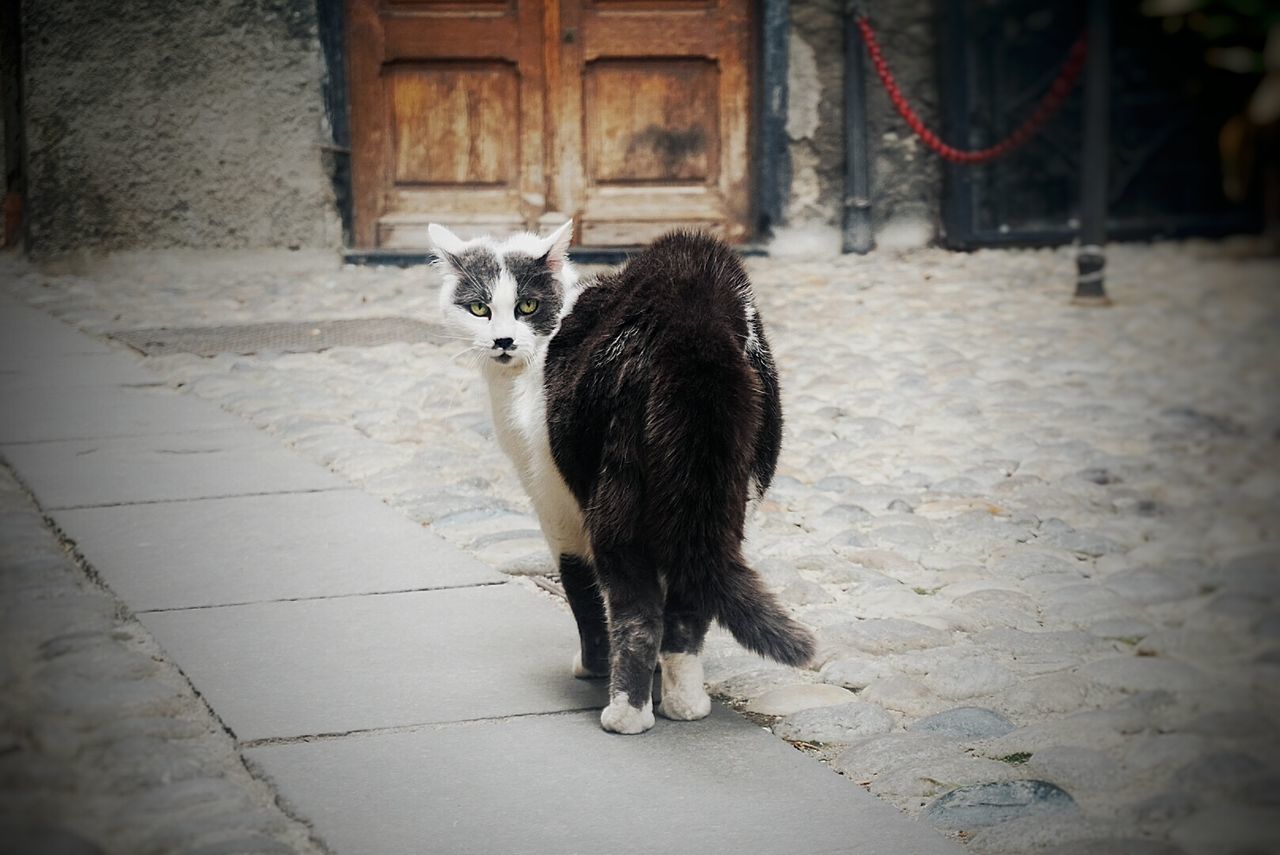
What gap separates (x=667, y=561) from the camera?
226 centimetres

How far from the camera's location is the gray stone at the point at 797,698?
95.8 inches

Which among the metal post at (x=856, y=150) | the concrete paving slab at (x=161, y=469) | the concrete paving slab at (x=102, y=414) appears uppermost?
the metal post at (x=856, y=150)

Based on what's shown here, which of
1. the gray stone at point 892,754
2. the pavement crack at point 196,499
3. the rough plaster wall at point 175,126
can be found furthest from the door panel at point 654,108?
the gray stone at point 892,754

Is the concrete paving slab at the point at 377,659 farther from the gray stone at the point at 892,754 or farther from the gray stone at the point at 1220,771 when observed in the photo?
the gray stone at the point at 1220,771

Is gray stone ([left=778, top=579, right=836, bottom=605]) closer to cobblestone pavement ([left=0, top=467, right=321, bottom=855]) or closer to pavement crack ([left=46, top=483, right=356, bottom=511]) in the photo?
cobblestone pavement ([left=0, top=467, right=321, bottom=855])

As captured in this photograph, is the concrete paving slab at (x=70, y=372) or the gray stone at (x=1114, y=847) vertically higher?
the concrete paving slab at (x=70, y=372)

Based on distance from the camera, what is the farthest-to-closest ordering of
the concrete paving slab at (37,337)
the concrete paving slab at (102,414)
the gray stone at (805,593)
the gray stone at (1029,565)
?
1. the concrete paving slab at (37,337)
2. the concrete paving slab at (102,414)
3. the gray stone at (1029,565)
4. the gray stone at (805,593)

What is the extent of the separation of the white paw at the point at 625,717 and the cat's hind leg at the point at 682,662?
0.24ft

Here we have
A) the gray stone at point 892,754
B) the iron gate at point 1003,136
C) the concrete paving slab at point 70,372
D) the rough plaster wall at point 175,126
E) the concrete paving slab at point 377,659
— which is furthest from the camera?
the rough plaster wall at point 175,126

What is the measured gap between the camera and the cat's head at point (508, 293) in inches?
99.9

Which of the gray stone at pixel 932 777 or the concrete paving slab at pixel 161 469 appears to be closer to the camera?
the gray stone at pixel 932 777

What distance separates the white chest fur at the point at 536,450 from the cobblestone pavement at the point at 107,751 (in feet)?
2.11

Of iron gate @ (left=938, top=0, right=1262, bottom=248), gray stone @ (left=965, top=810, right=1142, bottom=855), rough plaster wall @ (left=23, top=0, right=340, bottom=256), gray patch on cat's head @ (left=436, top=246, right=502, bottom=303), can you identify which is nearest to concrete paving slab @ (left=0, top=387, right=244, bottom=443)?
gray patch on cat's head @ (left=436, top=246, right=502, bottom=303)

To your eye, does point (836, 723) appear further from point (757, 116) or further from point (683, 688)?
point (757, 116)
